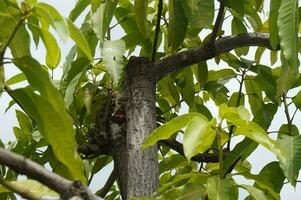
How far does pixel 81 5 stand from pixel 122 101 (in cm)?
25

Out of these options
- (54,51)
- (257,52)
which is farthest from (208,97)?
(54,51)

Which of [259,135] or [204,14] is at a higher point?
[204,14]

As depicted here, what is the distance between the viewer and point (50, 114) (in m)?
0.73

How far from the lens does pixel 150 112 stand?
1248 mm

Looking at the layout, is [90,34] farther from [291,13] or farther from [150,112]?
[291,13]

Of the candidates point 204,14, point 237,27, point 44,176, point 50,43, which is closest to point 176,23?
point 204,14

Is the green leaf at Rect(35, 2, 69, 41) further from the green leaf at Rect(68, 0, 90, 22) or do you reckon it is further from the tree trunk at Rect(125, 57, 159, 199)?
the green leaf at Rect(68, 0, 90, 22)

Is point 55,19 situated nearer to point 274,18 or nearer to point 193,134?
point 193,134

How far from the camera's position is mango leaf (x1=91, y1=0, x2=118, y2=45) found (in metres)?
1.20

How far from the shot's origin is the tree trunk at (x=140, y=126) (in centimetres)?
113

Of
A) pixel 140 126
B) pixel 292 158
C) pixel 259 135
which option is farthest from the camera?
pixel 140 126

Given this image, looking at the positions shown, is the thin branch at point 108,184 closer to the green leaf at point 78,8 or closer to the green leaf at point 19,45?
the green leaf at point 78,8

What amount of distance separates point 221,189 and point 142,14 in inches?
20.3

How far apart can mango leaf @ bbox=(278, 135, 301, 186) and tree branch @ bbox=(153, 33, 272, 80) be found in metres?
0.28
